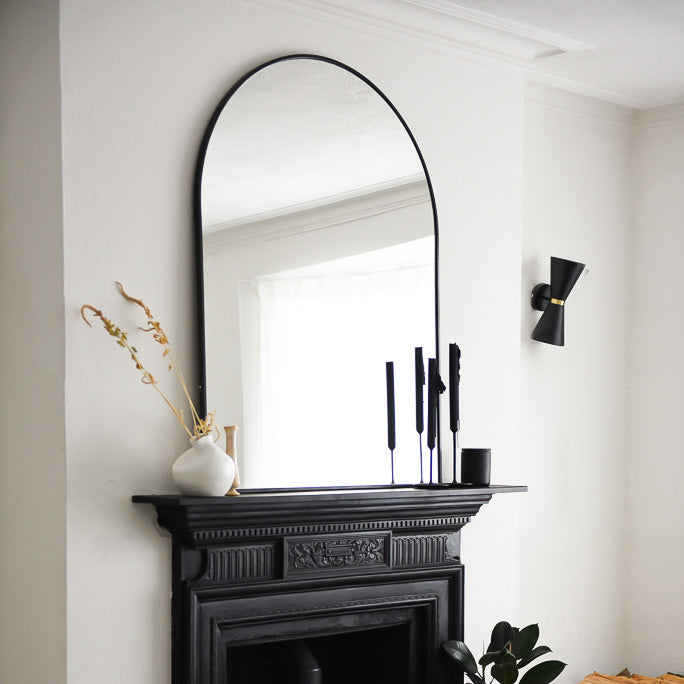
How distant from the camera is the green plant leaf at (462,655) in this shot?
278cm

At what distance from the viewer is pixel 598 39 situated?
10.5ft

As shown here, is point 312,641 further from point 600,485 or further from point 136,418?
point 600,485

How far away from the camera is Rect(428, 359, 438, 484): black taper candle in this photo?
288cm

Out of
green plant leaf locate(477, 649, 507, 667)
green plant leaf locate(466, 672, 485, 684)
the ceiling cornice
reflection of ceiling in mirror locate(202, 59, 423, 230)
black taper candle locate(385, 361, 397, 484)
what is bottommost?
green plant leaf locate(466, 672, 485, 684)

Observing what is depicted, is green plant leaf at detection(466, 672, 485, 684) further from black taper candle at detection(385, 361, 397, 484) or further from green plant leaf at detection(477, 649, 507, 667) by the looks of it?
black taper candle at detection(385, 361, 397, 484)

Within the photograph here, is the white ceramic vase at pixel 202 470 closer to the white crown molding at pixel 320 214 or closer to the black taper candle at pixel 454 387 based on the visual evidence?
the white crown molding at pixel 320 214

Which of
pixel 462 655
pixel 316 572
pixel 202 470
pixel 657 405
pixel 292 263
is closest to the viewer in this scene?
pixel 202 470

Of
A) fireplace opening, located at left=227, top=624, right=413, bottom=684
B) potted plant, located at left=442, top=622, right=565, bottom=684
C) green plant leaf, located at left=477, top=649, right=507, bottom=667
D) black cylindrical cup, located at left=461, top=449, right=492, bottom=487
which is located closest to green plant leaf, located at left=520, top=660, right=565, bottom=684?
potted plant, located at left=442, top=622, right=565, bottom=684

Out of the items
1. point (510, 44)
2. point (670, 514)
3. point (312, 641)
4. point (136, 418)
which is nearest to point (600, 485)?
point (670, 514)

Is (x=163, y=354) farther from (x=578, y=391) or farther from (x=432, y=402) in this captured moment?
(x=578, y=391)

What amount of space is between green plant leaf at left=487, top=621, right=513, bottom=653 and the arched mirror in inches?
21.3

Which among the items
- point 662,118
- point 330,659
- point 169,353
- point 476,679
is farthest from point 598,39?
point 330,659

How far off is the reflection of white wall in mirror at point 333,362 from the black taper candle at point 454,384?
103 millimetres

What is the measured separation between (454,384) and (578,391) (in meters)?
1.06
